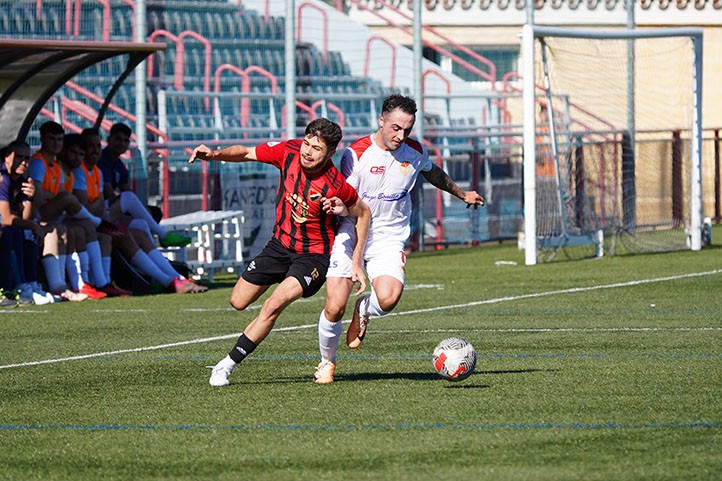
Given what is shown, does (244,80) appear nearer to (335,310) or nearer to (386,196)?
(386,196)

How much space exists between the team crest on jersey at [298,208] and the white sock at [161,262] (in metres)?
6.80

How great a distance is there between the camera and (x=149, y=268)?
14.8m

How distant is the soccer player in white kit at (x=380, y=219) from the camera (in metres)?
8.24

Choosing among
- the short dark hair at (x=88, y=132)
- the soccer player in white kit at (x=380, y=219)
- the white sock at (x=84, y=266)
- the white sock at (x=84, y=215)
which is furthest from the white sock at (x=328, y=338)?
the short dark hair at (x=88, y=132)

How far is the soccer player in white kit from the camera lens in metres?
8.24

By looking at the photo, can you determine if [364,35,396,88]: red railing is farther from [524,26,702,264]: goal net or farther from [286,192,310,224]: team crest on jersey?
[286,192,310,224]: team crest on jersey

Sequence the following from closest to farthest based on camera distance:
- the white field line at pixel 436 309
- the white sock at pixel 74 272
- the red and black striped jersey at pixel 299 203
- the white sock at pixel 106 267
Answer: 1. the red and black striped jersey at pixel 299 203
2. the white field line at pixel 436 309
3. the white sock at pixel 74 272
4. the white sock at pixel 106 267

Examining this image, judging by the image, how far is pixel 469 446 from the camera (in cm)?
607

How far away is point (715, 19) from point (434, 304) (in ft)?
87.6

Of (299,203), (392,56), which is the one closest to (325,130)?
(299,203)

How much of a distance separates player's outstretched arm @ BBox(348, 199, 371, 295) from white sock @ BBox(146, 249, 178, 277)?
697 cm

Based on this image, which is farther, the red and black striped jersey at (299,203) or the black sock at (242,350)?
the red and black striped jersey at (299,203)

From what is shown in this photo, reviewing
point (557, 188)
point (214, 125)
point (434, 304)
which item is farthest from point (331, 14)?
point (434, 304)

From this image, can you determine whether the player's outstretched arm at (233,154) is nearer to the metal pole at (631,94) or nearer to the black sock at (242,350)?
the black sock at (242,350)
